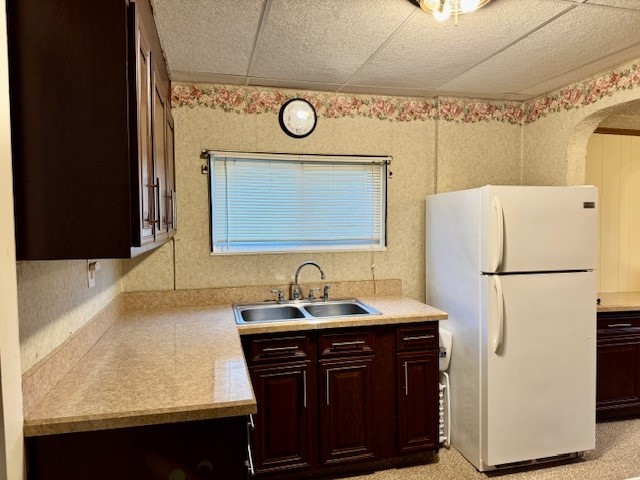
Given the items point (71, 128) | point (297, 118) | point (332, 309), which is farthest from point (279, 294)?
point (71, 128)

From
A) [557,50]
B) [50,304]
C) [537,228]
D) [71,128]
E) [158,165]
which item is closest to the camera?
[71,128]

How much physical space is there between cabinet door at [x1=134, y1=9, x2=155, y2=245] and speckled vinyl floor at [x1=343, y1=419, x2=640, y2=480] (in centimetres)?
194

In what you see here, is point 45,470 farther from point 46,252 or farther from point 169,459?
point 46,252

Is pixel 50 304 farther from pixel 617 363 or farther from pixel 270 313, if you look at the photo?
pixel 617 363

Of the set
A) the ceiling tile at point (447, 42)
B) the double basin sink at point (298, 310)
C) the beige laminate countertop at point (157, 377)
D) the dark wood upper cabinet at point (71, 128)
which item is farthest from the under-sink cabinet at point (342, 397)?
the ceiling tile at point (447, 42)

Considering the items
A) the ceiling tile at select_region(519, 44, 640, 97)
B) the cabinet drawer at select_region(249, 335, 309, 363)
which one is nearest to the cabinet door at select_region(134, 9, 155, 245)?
the cabinet drawer at select_region(249, 335, 309, 363)

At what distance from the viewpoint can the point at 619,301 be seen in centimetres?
308

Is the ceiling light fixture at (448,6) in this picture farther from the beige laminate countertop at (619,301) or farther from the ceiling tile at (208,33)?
the beige laminate countertop at (619,301)

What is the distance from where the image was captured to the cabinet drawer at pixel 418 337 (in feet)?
8.11

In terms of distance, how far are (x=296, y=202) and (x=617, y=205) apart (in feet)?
8.98

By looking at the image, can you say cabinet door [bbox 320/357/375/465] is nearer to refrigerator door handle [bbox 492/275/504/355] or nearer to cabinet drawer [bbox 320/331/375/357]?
cabinet drawer [bbox 320/331/375/357]

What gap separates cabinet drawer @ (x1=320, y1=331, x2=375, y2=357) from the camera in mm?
2367

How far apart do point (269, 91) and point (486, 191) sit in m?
1.56

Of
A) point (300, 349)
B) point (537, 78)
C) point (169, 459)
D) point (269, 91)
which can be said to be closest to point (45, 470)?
point (169, 459)
